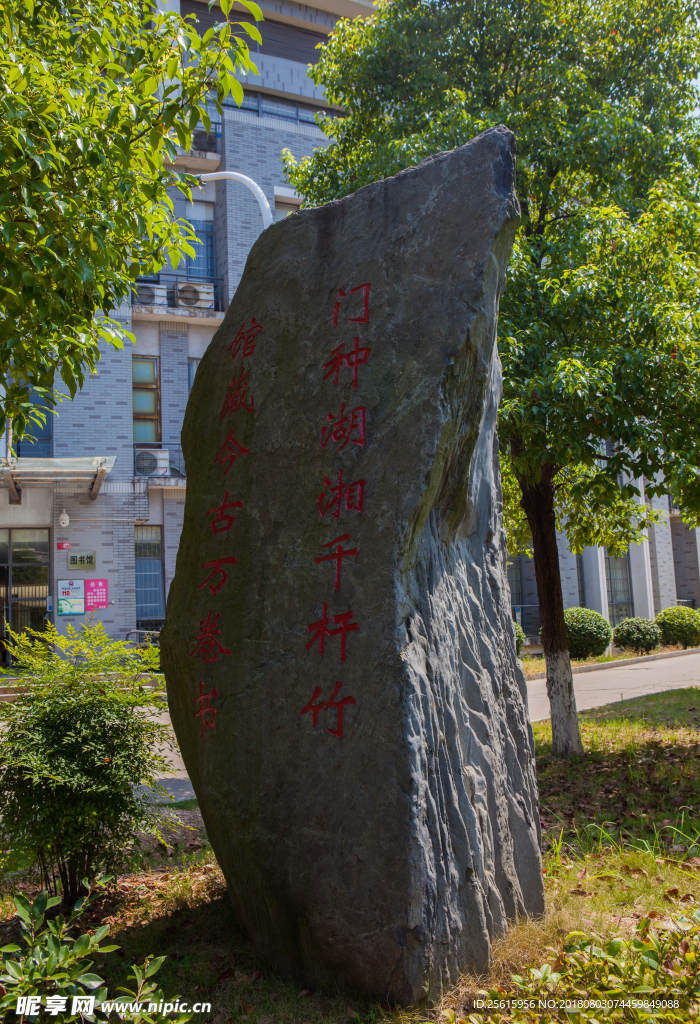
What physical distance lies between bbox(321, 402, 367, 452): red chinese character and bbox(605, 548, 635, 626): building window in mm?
20230

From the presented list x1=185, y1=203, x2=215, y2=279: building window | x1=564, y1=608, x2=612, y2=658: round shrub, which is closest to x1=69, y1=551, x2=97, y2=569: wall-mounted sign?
x1=185, y1=203, x2=215, y2=279: building window

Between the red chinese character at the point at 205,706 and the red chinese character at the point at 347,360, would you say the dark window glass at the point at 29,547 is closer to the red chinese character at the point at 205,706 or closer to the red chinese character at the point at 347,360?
the red chinese character at the point at 205,706

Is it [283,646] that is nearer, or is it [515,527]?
[283,646]

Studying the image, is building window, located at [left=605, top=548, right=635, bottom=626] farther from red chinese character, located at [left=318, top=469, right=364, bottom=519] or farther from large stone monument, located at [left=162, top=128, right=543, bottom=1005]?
red chinese character, located at [left=318, top=469, right=364, bottom=519]

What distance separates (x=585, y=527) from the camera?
9.12m

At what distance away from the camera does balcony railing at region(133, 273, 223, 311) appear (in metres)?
16.6

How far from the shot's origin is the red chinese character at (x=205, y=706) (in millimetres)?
3611

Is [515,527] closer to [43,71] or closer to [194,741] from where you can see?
[194,741]

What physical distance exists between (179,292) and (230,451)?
46.2 feet

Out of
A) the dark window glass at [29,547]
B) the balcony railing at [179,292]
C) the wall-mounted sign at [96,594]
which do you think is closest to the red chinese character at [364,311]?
the wall-mounted sign at [96,594]

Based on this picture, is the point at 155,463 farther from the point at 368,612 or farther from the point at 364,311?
the point at 368,612

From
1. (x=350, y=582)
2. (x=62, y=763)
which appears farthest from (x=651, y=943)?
(x=62, y=763)

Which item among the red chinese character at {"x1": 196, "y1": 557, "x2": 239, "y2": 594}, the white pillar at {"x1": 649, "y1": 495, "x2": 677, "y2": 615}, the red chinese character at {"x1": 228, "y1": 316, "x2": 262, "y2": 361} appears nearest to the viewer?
the red chinese character at {"x1": 196, "y1": 557, "x2": 239, "y2": 594}

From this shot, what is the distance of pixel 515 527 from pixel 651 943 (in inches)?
267
